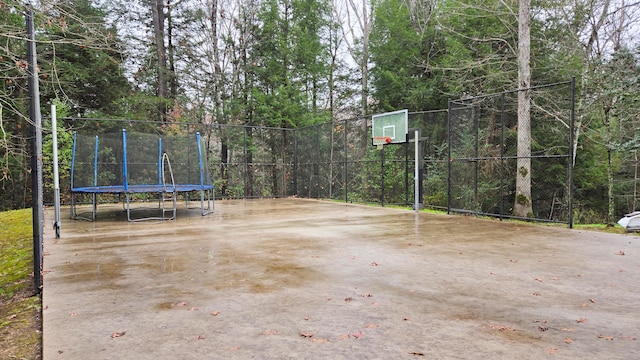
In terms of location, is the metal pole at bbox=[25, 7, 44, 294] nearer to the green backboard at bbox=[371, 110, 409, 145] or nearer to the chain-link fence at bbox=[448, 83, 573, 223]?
the green backboard at bbox=[371, 110, 409, 145]

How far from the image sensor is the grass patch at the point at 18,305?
216 centimetres

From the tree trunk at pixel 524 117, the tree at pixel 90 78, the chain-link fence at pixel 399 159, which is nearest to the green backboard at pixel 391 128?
the chain-link fence at pixel 399 159

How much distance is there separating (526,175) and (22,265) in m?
9.59

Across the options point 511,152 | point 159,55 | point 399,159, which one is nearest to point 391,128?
point 399,159

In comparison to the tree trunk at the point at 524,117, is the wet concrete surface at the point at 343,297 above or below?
below

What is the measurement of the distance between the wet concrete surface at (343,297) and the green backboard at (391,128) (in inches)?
150

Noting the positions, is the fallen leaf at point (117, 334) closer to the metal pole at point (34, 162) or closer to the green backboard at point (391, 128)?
the metal pole at point (34, 162)

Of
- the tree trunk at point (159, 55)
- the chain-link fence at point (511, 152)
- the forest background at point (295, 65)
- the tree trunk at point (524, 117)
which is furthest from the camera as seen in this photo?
the tree trunk at point (159, 55)

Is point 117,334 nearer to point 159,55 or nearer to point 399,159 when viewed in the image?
point 399,159

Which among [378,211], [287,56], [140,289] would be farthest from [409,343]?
[287,56]

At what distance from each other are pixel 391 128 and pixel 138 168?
626 cm

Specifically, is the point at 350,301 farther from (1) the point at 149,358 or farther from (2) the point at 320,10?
(2) the point at 320,10

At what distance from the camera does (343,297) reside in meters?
2.84

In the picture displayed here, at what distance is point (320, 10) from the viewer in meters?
15.8
